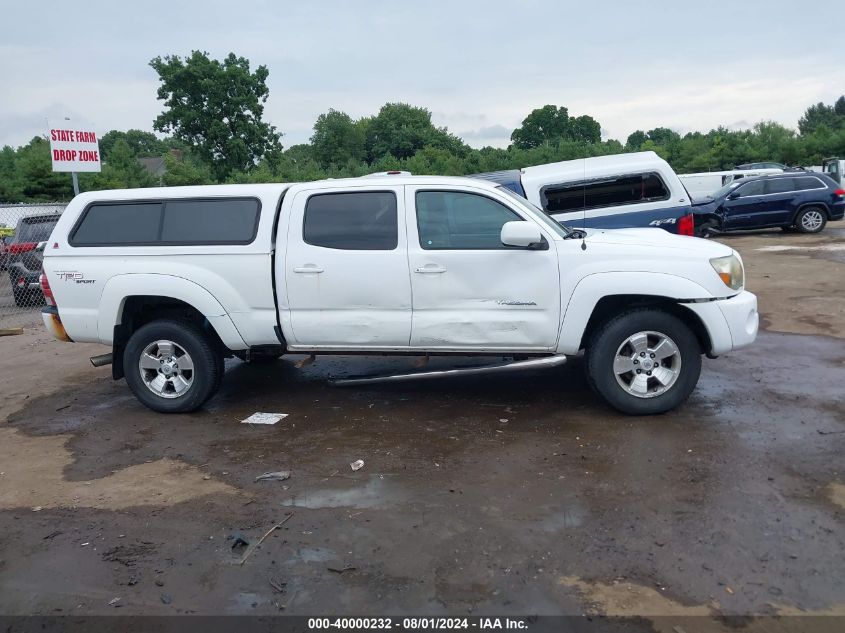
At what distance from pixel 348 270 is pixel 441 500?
218cm

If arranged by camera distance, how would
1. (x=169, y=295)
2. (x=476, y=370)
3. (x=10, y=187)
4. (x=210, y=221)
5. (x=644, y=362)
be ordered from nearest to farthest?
(x=644, y=362), (x=476, y=370), (x=169, y=295), (x=210, y=221), (x=10, y=187)

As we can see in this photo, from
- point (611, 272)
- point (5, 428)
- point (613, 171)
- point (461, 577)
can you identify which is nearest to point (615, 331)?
point (611, 272)

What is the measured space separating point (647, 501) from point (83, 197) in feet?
17.3

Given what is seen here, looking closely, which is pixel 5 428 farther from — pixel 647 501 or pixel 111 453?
pixel 647 501

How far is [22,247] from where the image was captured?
13945 millimetres

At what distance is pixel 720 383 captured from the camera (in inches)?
258

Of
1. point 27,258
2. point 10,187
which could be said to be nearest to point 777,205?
point 27,258

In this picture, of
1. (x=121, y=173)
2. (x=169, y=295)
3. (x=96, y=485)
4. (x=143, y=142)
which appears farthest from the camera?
(x=143, y=142)

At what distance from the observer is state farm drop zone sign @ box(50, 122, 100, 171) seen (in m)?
13.0

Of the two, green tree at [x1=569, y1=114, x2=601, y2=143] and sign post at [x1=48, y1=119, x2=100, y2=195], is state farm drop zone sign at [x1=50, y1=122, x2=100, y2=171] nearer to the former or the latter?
sign post at [x1=48, y1=119, x2=100, y2=195]

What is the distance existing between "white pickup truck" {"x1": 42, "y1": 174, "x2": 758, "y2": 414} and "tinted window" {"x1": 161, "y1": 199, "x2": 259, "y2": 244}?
0.01m

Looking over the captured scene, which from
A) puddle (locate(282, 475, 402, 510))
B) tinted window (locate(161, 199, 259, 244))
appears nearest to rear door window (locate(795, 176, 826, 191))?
tinted window (locate(161, 199, 259, 244))

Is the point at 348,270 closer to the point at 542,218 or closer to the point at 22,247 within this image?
the point at 542,218

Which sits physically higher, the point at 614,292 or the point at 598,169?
the point at 598,169
